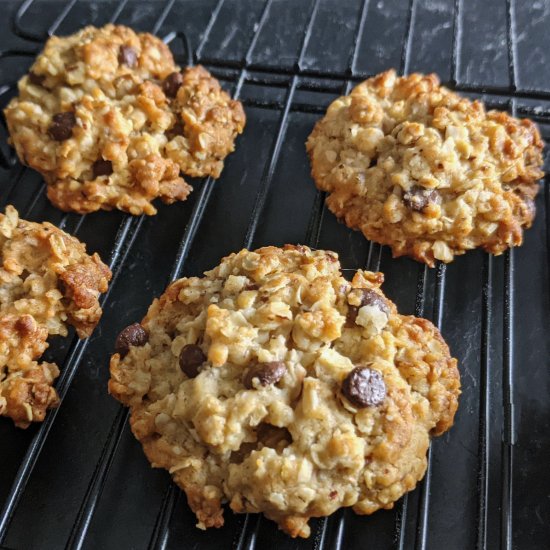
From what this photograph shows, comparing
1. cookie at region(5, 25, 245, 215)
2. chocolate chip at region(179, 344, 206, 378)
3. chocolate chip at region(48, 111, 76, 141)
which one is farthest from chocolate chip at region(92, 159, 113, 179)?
chocolate chip at region(179, 344, 206, 378)

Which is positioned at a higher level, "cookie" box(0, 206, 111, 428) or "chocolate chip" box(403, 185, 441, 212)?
"chocolate chip" box(403, 185, 441, 212)

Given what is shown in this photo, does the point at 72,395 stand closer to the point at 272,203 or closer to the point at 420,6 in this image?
the point at 272,203

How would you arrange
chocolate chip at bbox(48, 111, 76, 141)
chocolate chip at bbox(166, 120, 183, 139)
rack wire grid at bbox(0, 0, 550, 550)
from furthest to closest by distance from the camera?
1. chocolate chip at bbox(166, 120, 183, 139)
2. chocolate chip at bbox(48, 111, 76, 141)
3. rack wire grid at bbox(0, 0, 550, 550)

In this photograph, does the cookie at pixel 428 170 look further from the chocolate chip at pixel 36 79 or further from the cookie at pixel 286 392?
the chocolate chip at pixel 36 79

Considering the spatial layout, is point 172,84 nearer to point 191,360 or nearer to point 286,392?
point 191,360

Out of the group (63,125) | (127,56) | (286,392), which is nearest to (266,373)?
(286,392)

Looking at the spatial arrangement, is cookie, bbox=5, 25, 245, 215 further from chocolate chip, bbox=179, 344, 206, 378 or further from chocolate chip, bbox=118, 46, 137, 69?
chocolate chip, bbox=179, 344, 206, 378
